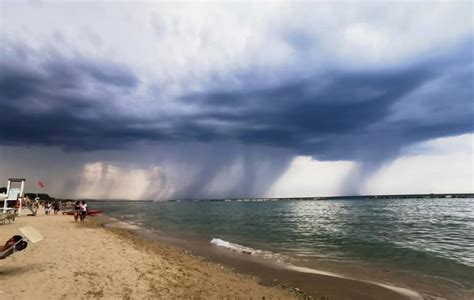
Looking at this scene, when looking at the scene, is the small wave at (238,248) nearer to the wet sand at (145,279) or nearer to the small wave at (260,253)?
the small wave at (260,253)

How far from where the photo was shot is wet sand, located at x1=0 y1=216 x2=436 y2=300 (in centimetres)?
945

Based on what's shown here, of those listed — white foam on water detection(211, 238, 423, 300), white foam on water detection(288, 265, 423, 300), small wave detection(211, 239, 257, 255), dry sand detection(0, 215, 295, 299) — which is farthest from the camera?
small wave detection(211, 239, 257, 255)

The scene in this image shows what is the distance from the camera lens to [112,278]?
1073 centimetres

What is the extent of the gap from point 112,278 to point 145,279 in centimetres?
112

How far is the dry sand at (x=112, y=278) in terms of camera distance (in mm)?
9234

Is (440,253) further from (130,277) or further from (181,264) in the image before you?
(130,277)

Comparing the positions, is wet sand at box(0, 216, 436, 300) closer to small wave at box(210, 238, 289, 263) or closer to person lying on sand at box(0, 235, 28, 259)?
person lying on sand at box(0, 235, 28, 259)

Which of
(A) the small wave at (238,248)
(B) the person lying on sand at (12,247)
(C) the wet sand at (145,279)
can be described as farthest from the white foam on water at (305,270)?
(B) the person lying on sand at (12,247)

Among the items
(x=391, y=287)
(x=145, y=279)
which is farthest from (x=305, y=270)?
(x=145, y=279)

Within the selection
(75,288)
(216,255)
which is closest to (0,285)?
(75,288)

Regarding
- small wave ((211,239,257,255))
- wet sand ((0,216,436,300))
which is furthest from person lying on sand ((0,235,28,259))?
small wave ((211,239,257,255))

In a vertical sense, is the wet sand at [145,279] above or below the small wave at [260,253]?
above

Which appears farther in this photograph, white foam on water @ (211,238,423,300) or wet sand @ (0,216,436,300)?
white foam on water @ (211,238,423,300)

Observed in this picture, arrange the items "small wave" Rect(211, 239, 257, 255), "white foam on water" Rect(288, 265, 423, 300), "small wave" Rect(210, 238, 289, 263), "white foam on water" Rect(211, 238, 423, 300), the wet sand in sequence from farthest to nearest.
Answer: "small wave" Rect(211, 239, 257, 255) < "small wave" Rect(210, 238, 289, 263) < "white foam on water" Rect(211, 238, 423, 300) < "white foam on water" Rect(288, 265, 423, 300) < the wet sand
